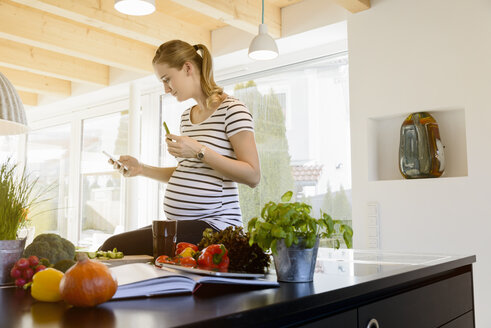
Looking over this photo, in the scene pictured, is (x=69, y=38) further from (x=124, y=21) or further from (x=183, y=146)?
(x=183, y=146)

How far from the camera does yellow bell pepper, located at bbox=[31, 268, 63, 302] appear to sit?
773 millimetres

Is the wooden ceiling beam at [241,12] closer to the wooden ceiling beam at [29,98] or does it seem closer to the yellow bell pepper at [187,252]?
the yellow bell pepper at [187,252]

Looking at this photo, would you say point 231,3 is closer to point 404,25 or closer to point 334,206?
point 404,25

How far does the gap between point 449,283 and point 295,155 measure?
8.96 ft

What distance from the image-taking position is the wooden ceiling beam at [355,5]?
309 centimetres

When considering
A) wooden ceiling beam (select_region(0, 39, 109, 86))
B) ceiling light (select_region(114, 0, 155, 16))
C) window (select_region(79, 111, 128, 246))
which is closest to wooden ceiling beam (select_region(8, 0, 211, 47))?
ceiling light (select_region(114, 0, 155, 16))

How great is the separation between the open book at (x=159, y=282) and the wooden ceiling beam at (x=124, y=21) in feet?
9.37

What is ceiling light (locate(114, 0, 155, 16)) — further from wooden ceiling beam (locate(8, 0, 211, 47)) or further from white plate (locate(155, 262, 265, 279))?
white plate (locate(155, 262, 265, 279))

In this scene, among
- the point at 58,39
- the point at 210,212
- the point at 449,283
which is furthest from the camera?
the point at 58,39

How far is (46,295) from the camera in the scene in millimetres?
776

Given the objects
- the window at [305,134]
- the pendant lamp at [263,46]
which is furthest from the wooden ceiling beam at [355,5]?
the window at [305,134]

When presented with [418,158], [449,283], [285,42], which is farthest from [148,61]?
[449,283]

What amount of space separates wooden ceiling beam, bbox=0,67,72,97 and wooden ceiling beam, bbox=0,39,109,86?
69 centimetres

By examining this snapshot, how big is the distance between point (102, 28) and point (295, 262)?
3.26 metres
